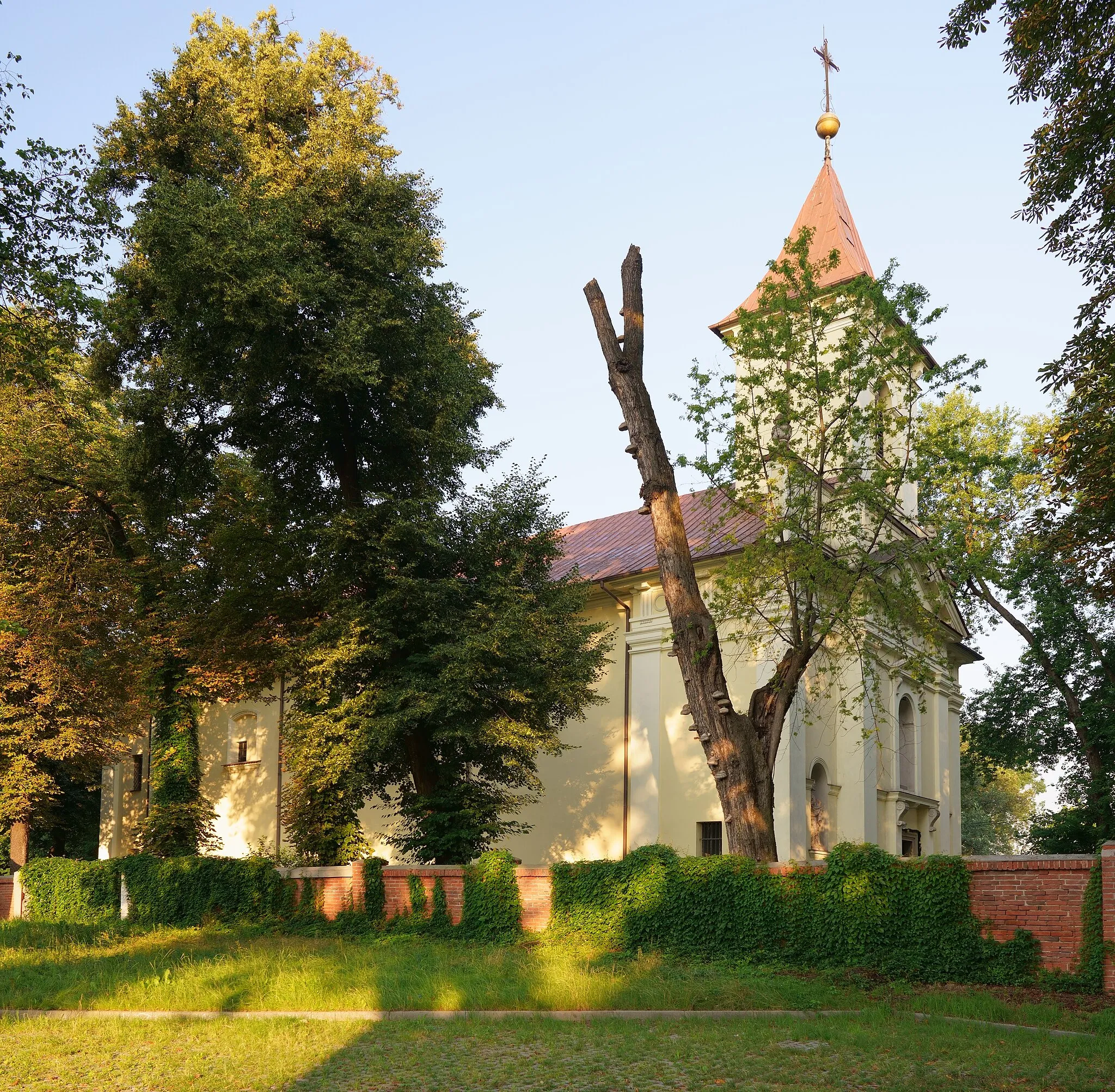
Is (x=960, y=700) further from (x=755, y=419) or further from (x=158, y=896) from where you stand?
(x=158, y=896)

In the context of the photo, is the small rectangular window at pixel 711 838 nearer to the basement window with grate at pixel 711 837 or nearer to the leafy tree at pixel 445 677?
the basement window with grate at pixel 711 837

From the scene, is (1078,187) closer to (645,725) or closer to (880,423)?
(880,423)

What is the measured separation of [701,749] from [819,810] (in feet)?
9.34

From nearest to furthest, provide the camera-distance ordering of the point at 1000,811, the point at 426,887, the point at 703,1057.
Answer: the point at 703,1057, the point at 426,887, the point at 1000,811

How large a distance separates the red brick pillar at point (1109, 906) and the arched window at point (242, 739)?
2608 cm

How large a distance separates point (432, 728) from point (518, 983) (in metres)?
9.36

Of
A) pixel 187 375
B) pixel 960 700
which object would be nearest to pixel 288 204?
pixel 187 375

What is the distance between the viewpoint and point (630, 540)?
2908cm

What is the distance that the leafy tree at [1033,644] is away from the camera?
97.0 ft

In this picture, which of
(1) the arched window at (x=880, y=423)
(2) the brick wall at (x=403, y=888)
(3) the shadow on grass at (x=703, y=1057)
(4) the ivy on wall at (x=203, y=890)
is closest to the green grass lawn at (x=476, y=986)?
(2) the brick wall at (x=403, y=888)

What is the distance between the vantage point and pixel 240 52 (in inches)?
910

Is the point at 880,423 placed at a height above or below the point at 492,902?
above

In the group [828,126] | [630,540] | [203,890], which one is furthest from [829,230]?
[203,890]

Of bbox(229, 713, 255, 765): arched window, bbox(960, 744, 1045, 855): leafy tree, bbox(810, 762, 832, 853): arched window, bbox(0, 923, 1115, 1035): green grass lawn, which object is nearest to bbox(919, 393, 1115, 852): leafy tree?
bbox(810, 762, 832, 853): arched window
